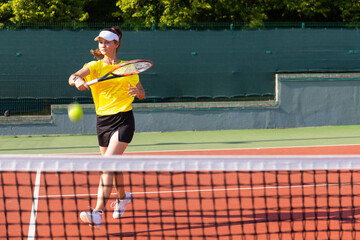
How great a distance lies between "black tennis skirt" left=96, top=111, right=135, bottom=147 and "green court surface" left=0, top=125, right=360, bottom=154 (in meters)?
4.76

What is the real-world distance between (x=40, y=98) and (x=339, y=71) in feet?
23.2

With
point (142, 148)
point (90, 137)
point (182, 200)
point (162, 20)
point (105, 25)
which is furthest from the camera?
point (162, 20)

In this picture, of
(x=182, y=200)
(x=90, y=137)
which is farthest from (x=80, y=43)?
(x=182, y=200)

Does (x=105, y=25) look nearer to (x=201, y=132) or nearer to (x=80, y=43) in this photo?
(x=80, y=43)

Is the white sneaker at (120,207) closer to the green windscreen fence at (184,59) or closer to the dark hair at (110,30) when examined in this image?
the dark hair at (110,30)

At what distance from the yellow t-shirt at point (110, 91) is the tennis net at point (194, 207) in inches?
28.9

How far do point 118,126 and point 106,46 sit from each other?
0.77 m

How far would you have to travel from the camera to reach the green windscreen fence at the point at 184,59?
38.6ft

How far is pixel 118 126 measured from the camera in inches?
197

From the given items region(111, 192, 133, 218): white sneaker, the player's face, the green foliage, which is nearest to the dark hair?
the player's face

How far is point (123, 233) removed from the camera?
15.4 feet

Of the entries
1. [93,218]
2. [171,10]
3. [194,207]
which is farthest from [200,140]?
[171,10]

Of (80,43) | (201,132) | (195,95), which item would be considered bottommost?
(201,132)

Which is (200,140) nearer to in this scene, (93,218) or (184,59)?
(184,59)
